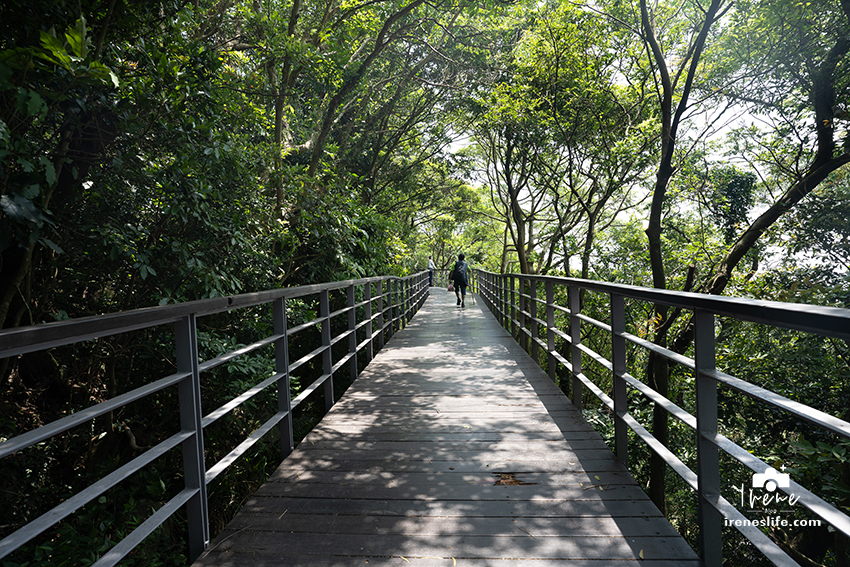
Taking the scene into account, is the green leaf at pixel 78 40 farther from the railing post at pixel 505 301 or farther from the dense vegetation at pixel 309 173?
the railing post at pixel 505 301

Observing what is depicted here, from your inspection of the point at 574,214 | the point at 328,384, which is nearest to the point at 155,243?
the point at 328,384

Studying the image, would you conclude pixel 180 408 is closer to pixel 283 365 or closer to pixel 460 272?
pixel 283 365

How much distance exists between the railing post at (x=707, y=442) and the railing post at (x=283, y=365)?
2.40 metres

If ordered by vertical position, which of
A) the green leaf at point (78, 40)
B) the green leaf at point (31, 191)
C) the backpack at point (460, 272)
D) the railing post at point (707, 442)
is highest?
the green leaf at point (78, 40)

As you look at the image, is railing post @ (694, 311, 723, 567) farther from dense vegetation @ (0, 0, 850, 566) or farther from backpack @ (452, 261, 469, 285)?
backpack @ (452, 261, 469, 285)

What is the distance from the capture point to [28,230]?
2.99 meters

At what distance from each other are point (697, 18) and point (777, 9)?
231cm

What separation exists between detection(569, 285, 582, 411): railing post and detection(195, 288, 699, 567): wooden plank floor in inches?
6.8

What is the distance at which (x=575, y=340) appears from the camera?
4328 mm

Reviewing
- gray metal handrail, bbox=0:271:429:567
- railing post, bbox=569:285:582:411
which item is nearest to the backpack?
railing post, bbox=569:285:582:411

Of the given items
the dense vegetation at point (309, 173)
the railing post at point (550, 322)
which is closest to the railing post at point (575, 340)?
the railing post at point (550, 322)

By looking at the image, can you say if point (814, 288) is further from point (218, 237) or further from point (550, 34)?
point (218, 237)

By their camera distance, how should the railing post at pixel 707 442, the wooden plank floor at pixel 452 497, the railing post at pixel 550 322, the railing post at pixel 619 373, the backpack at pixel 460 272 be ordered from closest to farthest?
the railing post at pixel 707 442
the wooden plank floor at pixel 452 497
the railing post at pixel 619 373
the railing post at pixel 550 322
the backpack at pixel 460 272

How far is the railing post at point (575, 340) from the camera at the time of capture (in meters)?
4.30
